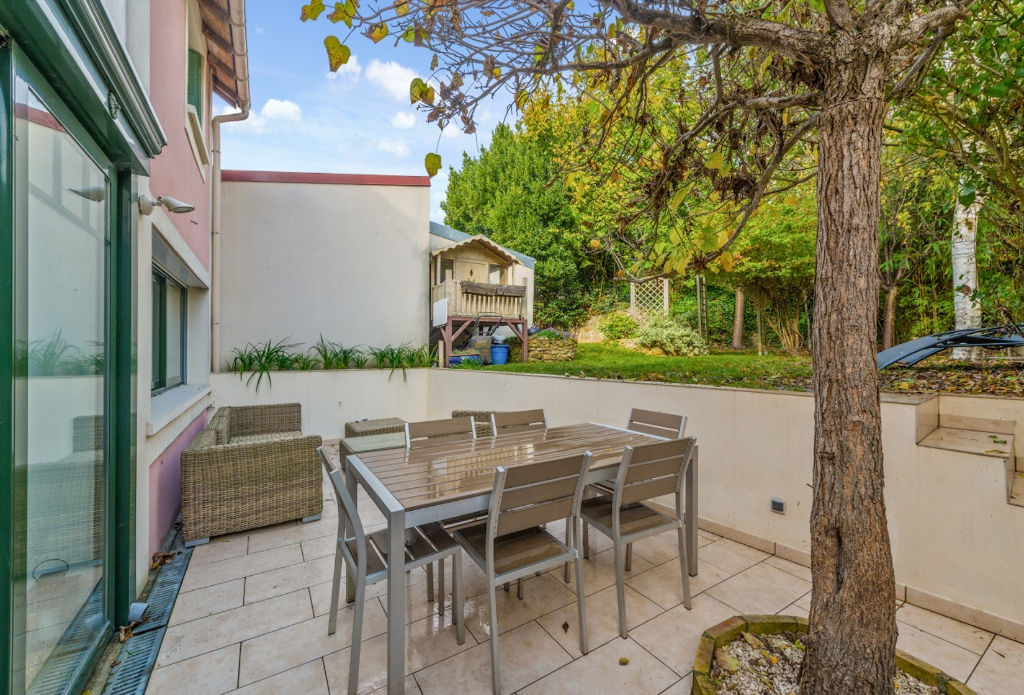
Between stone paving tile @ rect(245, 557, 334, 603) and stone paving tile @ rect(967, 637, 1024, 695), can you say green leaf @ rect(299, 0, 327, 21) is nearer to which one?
stone paving tile @ rect(245, 557, 334, 603)

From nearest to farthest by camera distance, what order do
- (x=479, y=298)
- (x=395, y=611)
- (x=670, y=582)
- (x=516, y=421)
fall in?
(x=395, y=611) < (x=670, y=582) < (x=516, y=421) < (x=479, y=298)

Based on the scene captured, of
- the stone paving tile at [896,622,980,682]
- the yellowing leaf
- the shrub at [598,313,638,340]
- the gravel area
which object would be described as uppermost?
the yellowing leaf

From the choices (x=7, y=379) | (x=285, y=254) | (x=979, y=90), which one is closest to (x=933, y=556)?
(x=979, y=90)

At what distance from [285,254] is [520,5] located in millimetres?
6535

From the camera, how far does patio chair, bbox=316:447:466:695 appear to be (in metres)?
→ 1.79

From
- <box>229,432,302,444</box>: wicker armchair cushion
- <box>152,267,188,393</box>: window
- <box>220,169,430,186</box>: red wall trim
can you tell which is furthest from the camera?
<box>220,169,430,186</box>: red wall trim

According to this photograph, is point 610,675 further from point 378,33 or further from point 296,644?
point 378,33

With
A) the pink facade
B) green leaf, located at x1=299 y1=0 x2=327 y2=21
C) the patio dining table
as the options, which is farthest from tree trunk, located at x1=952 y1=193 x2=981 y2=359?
the pink facade

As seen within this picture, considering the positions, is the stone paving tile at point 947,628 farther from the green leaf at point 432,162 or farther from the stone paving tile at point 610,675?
the green leaf at point 432,162

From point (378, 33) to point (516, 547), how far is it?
2.35 metres

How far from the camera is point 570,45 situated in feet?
6.27

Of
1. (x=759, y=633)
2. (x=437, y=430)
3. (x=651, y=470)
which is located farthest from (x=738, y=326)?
(x=759, y=633)

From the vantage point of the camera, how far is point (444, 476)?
2209 millimetres

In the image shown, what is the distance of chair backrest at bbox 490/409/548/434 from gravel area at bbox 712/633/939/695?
75.7 inches
